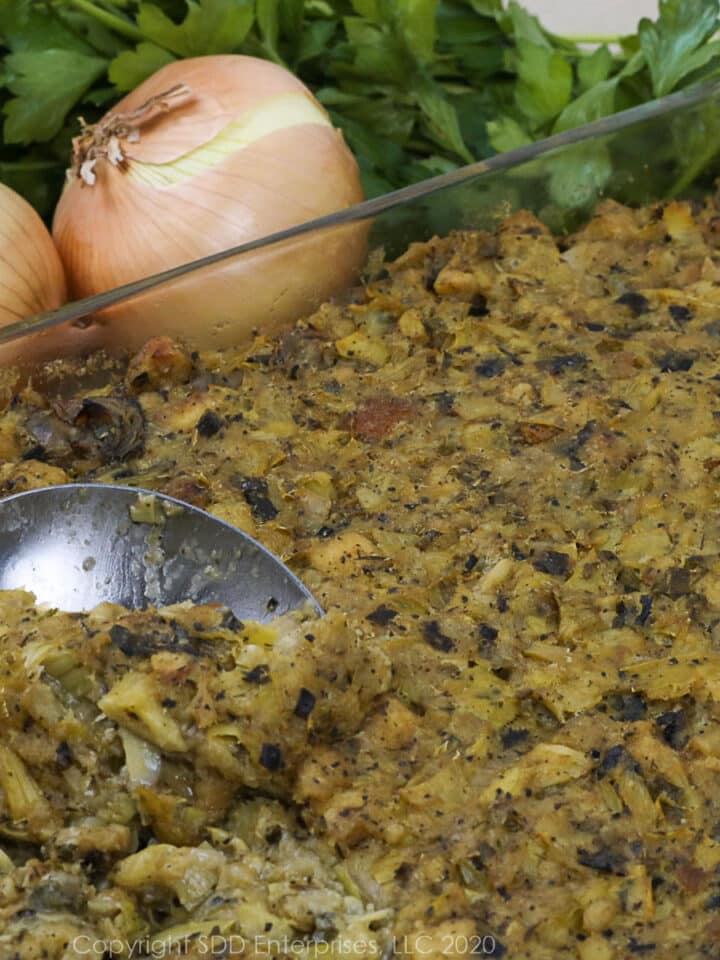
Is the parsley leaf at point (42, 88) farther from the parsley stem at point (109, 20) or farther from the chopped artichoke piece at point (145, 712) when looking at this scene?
the chopped artichoke piece at point (145, 712)

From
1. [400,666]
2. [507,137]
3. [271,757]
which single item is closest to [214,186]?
[507,137]

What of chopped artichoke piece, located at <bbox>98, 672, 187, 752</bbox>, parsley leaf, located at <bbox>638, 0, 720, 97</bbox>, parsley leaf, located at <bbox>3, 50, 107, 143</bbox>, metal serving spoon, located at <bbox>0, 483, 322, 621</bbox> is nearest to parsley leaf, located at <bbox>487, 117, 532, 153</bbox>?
parsley leaf, located at <bbox>638, 0, 720, 97</bbox>

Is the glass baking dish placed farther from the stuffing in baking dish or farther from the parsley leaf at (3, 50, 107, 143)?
the parsley leaf at (3, 50, 107, 143)

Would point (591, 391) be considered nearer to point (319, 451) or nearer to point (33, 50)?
point (319, 451)

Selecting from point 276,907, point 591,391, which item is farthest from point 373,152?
point 276,907

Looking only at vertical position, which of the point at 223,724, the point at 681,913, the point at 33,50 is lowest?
the point at 681,913
